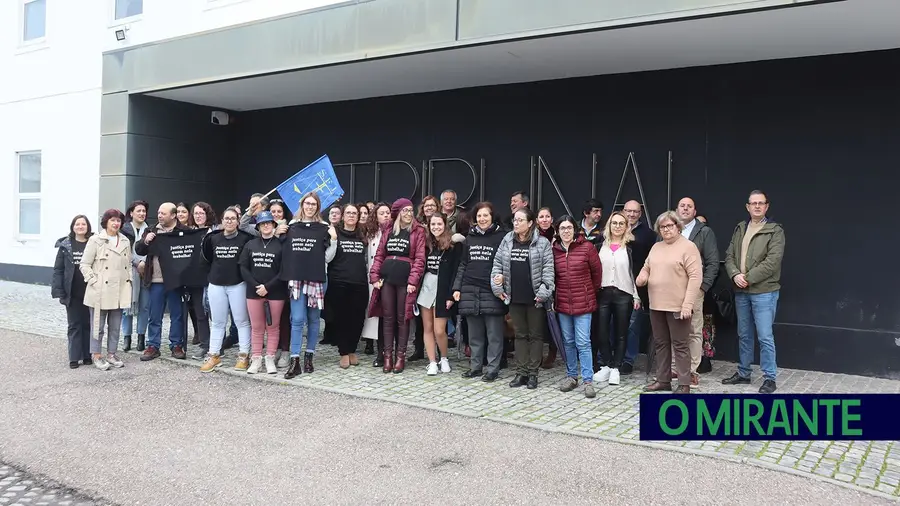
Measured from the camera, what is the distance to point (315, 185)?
31.1ft

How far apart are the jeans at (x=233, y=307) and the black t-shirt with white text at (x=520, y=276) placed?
295 cm

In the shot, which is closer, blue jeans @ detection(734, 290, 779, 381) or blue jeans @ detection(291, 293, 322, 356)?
blue jeans @ detection(734, 290, 779, 381)

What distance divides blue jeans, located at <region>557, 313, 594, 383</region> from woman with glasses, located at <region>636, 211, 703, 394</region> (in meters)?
0.67

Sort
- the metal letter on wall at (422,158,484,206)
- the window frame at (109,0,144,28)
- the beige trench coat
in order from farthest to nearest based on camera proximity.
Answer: the window frame at (109,0,144,28) → the metal letter on wall at (422,158,484,206) → the beige trench coat

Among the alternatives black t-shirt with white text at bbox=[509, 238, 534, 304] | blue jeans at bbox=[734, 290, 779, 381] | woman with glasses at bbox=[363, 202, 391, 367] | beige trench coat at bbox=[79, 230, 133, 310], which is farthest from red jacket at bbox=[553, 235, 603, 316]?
beige trench coat at bbox=[79, 230, 133, 310]

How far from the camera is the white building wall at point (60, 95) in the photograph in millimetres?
12297

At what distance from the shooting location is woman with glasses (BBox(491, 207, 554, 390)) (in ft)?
22.9

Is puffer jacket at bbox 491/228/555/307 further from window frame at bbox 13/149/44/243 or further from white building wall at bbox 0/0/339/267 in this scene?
window frame at bbox 13/149/44/243

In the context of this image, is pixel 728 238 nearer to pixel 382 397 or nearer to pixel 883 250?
pixel 883 250

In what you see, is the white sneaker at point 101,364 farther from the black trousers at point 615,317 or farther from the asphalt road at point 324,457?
the black trousers at point 615,317

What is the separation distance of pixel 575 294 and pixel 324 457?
3.05 meters

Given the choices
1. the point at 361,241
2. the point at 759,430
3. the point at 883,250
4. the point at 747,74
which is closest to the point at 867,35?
the point at 747,74

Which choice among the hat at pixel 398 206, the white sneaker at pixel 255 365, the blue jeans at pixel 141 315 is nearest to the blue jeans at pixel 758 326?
the hat at pixel 398 206

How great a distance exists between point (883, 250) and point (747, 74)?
258 centimetres
